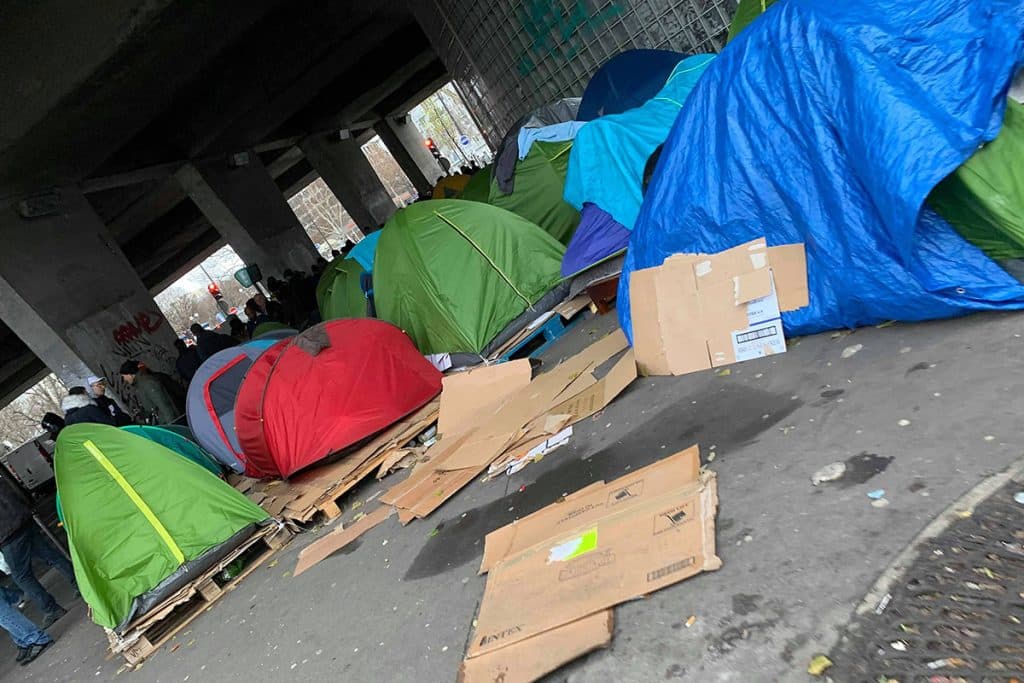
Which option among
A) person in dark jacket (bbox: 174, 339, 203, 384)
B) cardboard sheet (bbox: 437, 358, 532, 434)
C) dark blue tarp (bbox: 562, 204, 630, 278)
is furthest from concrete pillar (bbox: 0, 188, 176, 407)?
dark blue tarp (bbox: 562, 204, 630, 278)

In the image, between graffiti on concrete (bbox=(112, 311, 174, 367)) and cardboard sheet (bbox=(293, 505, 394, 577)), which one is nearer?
cardboard sheet (bbox=(293, 505, 394, 577))

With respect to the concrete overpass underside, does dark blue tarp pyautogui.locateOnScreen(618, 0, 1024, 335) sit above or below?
below

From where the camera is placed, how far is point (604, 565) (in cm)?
271

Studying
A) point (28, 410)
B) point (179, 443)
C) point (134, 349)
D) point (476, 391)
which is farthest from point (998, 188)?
point (28, 410)

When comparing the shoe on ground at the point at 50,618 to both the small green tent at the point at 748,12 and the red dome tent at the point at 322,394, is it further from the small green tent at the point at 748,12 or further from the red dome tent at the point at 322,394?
the small green tent at the point at 748,12

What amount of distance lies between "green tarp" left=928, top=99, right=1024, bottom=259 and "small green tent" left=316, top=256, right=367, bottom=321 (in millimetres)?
6780

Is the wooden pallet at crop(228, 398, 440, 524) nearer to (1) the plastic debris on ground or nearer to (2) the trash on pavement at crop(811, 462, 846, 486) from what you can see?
(1) the plastic debris on ground

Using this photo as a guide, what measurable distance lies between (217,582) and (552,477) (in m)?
3.09

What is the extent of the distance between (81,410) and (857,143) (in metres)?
7.74

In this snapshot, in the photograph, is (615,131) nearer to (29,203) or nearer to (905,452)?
(905,452)

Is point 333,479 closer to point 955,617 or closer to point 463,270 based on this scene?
point 463,270

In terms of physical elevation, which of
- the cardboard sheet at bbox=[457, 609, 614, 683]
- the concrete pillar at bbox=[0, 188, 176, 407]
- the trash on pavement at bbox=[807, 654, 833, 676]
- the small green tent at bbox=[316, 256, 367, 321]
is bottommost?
the trash on pavement at bbox=[807, 654, 833, 676]

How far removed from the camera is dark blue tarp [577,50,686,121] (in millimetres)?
8000

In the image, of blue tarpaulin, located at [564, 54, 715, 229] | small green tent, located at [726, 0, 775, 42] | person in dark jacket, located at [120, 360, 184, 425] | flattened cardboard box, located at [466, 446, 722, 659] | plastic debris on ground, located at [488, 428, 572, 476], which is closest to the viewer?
flattened cardboard box, located at [466, 446, 722, 659]
